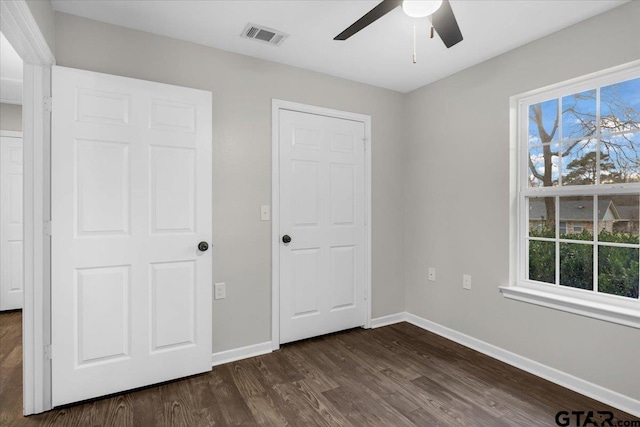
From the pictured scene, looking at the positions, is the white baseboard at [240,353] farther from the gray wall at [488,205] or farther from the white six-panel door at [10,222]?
the white six-panel door at [10,222]

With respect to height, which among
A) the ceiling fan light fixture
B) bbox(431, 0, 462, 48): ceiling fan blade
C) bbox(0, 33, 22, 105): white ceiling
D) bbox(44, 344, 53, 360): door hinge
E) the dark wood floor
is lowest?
the dark wood floor

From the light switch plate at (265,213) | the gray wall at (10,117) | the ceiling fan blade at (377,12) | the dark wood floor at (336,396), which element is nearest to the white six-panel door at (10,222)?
the gray wall at (10,117)

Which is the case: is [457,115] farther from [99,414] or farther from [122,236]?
[99,414]

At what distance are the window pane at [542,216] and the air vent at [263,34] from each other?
2.26 m

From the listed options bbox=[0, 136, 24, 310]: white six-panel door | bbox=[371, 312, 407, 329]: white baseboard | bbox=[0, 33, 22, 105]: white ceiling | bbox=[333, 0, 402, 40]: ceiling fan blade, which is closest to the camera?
bbox=[333, 0, 402, 40]: ceiling fan blade

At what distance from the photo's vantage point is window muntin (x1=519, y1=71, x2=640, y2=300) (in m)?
2.09

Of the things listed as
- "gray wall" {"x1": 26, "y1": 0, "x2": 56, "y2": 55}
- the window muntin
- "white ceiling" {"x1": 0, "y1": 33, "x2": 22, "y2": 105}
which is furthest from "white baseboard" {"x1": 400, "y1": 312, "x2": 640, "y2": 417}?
"white ceiling" {"x1": 0, "y1": 33, "x2": 22, "y2": 105}

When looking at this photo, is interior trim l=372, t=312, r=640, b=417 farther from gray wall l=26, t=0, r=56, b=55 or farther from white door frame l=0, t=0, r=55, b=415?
gray wall l=26, t=0, r=56, b=55

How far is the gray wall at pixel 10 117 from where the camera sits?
3.88 m

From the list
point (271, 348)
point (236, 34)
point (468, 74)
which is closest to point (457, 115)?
point (468, 74)

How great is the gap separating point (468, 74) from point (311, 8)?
1.60 m

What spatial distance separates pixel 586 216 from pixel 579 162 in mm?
377

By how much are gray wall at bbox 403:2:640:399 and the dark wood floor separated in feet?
0.88

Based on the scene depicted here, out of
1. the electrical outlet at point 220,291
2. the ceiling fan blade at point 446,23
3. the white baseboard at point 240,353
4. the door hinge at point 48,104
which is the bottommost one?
the white baseboard at point 240,353
